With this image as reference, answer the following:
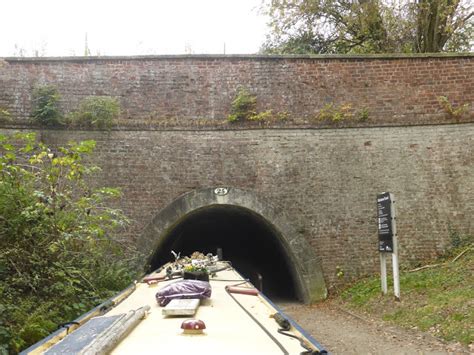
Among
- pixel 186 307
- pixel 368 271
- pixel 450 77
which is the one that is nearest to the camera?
pixel 186 307

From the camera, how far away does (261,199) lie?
11.1 meters

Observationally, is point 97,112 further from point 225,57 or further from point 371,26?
point 371,26

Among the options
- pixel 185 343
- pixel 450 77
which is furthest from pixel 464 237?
pixel 185 343

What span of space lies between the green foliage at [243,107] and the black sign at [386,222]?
3.68 m

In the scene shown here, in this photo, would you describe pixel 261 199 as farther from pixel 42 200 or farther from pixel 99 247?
pixel 42 200

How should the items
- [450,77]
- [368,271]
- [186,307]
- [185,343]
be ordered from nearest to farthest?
1. [185,343]
2. [186,307]
3. [368,271]
4. [450,77]

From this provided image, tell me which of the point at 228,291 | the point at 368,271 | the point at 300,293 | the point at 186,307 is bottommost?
the point at 300,293

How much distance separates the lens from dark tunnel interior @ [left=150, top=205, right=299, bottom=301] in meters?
14.1

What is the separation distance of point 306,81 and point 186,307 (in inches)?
342

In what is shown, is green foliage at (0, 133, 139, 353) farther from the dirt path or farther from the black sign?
the black sign

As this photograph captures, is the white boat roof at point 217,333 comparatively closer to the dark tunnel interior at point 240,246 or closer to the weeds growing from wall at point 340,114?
the weeds growing from wall at point 340,114

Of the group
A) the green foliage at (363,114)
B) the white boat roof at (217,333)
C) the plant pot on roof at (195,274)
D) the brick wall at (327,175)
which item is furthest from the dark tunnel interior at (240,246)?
the white boat roof at (217,333)

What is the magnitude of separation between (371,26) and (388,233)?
11.1 meters

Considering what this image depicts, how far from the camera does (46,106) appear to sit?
10.9 metres
